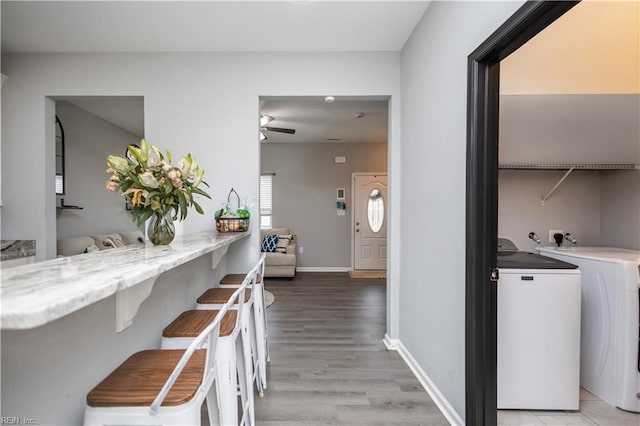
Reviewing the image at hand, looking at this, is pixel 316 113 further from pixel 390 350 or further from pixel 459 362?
pixel 459 362

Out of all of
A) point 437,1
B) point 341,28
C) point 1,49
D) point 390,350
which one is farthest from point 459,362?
point 1,49

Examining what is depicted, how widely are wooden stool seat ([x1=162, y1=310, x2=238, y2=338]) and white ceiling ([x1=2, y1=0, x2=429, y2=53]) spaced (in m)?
2.10

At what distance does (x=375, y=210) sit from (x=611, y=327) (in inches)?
194

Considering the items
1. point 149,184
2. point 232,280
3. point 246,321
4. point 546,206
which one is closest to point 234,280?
point 232,280

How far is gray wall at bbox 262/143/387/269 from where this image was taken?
6.69 metres

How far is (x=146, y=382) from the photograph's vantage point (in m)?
1.00

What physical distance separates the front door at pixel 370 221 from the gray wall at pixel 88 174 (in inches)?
171

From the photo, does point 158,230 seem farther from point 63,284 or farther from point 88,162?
point 88,162

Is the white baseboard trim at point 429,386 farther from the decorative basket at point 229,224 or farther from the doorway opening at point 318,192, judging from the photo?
the doorway opening at point 318,192

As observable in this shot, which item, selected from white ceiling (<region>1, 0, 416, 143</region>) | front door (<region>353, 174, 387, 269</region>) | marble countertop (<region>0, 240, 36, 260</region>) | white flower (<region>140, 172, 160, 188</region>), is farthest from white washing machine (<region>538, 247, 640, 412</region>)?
front door (<region>353, 174, 387, 269</region>)

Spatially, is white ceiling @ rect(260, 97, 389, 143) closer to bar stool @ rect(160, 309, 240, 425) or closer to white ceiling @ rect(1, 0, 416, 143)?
white ceiling @ rect(1, 0, 416, 143)

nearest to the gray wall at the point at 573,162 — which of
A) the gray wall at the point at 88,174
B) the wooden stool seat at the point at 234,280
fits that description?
→ the wooden stool seat at the point at 234,280

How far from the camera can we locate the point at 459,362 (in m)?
1.75

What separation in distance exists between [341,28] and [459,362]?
2514mm
